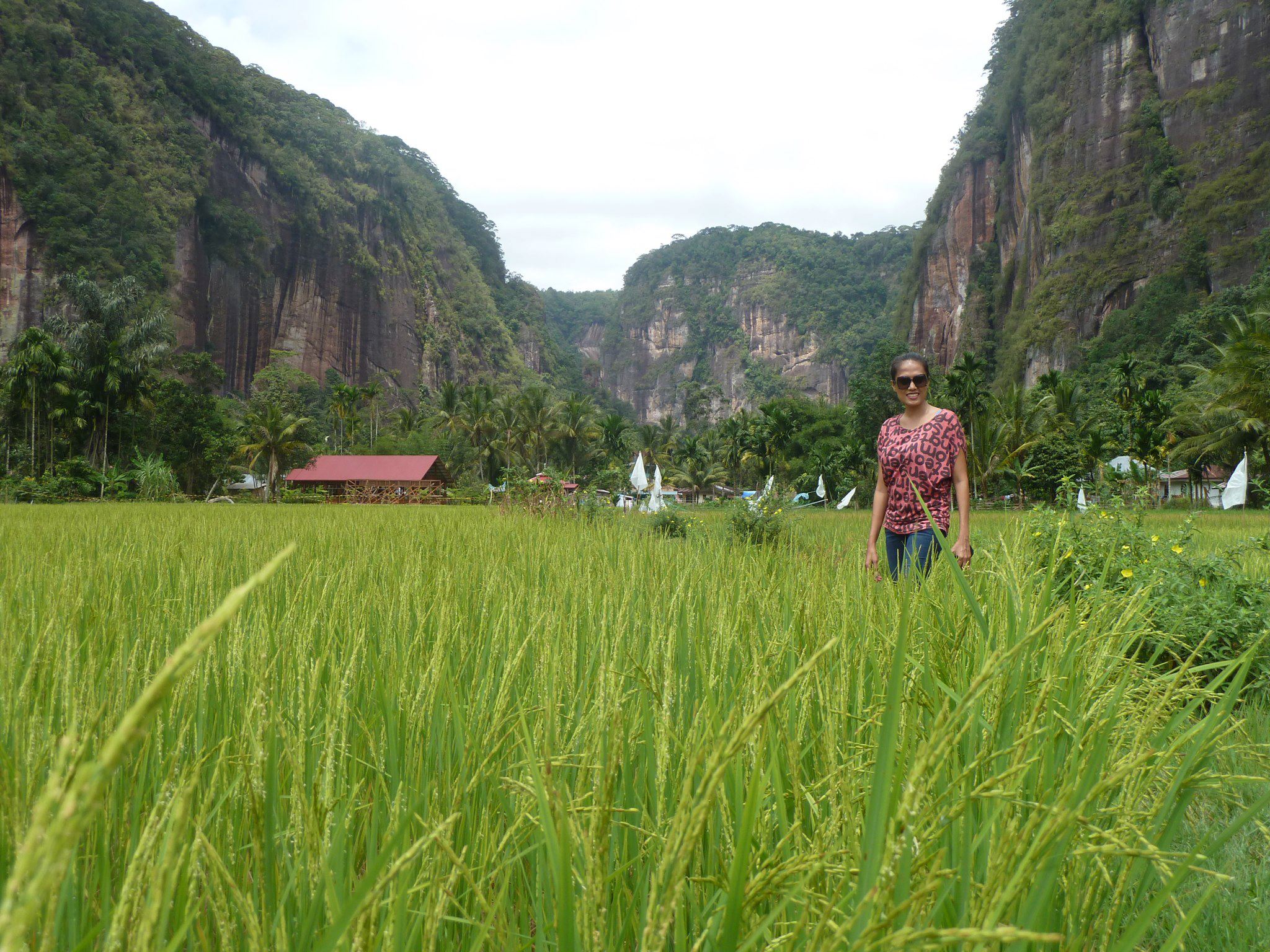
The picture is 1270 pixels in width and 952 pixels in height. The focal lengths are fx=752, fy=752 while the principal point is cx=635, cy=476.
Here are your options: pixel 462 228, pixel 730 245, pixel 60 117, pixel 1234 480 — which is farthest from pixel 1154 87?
pixel 730 245

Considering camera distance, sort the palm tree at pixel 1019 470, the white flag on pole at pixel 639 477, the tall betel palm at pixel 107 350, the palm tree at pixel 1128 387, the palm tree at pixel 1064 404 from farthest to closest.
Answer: the palm tree at pixel 1064 404, the palm tree at pixel 1128 387, the tall betel palm at pixel 107 350, the palm tree at pixel 1019 470, the white flag on pole at pixel 639 477

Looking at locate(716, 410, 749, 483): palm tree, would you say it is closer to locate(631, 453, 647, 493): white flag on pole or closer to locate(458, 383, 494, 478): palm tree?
locate(458, 383, 494, 478): palm tree

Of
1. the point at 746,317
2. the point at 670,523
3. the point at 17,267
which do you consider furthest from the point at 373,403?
the point at 746,317

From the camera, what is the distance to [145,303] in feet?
147

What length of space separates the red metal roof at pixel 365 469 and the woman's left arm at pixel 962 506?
39.8 meters

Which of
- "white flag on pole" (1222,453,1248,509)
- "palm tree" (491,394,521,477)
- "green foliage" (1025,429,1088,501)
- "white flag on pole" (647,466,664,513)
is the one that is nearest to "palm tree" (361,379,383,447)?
"palm tree" (491,394,521,477)

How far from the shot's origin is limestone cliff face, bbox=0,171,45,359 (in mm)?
41094

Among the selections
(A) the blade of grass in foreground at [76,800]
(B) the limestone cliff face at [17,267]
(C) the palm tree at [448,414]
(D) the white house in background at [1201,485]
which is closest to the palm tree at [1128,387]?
(D) the white house in background at [1201,485]

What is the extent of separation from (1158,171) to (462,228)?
7901 centimetres

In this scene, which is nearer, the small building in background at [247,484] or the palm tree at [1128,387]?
the palm tree at [1128,387]

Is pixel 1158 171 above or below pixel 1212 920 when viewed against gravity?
above

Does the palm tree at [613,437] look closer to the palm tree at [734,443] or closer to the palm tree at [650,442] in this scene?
the palm tree at [650,442]

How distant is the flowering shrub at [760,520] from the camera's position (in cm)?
638

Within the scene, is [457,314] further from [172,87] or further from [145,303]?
[145,303]
